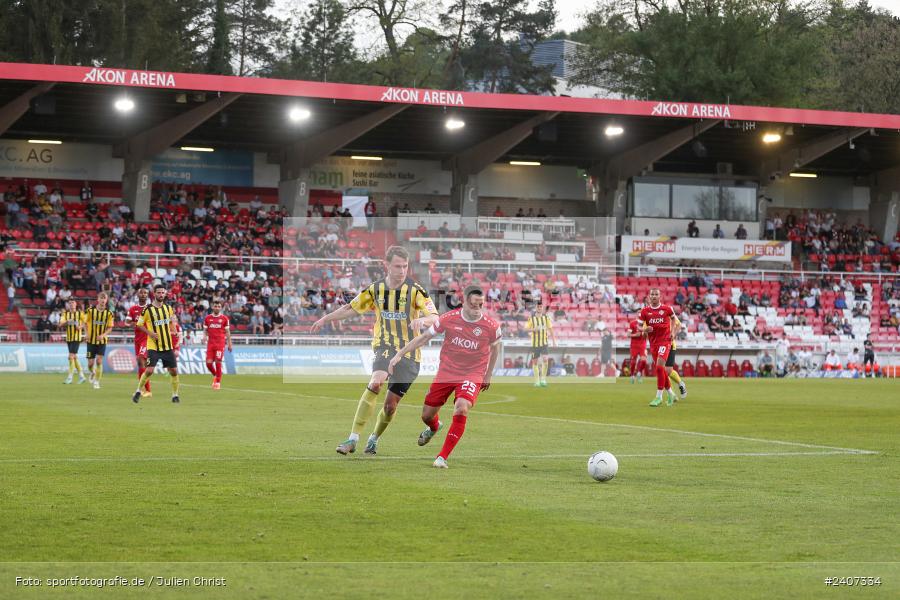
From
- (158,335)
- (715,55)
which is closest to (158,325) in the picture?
(158,335)

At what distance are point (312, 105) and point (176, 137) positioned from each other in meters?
5.52

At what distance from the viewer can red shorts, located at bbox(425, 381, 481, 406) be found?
43.4ft

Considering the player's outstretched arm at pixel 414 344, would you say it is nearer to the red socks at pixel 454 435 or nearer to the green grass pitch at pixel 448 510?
the red socks at pixel 454 435

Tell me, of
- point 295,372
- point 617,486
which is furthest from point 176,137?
point 617,486

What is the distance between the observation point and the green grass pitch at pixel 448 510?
289 inches

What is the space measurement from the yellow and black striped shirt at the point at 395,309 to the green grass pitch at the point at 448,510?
1.34m

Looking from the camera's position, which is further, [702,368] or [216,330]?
[702,368]

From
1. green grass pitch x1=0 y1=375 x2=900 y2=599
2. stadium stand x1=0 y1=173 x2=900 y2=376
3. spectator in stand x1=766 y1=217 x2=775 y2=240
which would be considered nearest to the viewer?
green grass pitch x1=0 y1=375 x2=900 y2=599

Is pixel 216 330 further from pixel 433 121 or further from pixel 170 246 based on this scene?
pixel 433 121

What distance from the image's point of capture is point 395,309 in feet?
46.8

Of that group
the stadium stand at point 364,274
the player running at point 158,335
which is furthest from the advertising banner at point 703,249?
the player running at point 158,335

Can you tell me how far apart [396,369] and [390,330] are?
451 millimetres

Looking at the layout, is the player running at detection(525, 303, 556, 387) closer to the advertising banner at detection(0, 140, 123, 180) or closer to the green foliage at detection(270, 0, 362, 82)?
the advertising banner at detection(0, 140, 123, 180)

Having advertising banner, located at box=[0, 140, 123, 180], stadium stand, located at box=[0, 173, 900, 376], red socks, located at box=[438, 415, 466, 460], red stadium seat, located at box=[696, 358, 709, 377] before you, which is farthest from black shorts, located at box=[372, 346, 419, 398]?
advertising banner, located at box=[0, 140, 123, 180]
